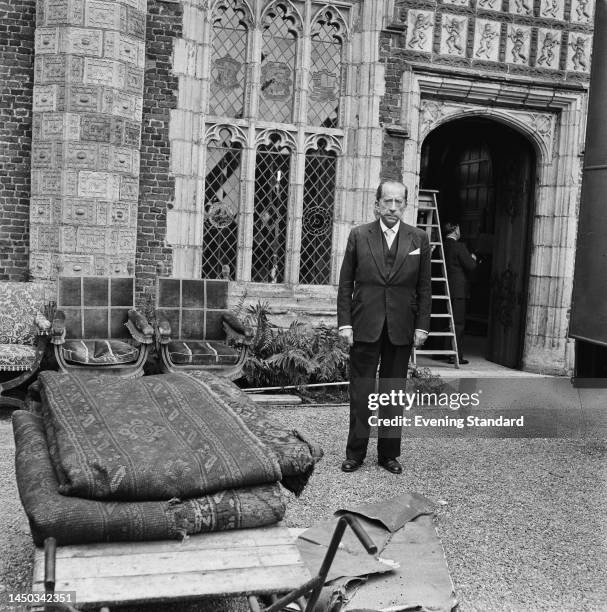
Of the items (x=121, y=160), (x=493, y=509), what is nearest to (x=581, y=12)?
(x=121, y=160)

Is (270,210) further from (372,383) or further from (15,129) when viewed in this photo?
(372,383)

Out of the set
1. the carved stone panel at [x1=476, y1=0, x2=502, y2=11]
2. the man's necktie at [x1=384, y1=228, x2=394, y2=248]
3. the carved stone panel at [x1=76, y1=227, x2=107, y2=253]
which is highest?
the carved stone panel at [x1=476, y1=0, x2=502, y2=11]

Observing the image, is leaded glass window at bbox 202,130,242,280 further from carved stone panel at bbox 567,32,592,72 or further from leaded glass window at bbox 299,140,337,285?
carved stone panel at bbox 567,32,592,72

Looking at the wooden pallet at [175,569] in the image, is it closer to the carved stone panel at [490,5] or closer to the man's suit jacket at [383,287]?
the man's suit jacket at [383,287]

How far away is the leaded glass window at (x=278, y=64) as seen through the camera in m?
10.3

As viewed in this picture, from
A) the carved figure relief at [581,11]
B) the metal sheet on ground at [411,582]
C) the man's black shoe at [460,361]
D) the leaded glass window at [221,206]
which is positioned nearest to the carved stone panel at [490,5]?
the carved figure relief at [581,11]

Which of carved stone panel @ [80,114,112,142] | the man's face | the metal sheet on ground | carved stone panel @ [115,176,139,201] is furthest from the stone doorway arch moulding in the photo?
the metal sheet on ground

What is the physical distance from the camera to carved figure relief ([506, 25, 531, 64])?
1098 cm

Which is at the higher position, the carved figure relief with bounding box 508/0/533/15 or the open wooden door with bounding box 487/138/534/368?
the carved figure relief with bounding box 508/0/533/15

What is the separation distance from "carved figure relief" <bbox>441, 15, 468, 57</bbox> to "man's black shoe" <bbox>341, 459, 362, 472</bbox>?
6359mm

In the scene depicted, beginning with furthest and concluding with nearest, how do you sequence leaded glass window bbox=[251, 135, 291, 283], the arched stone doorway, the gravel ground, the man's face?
the arched stone doorway → leaded glass window bbox=[251, 135, 291, 283] → the man's face → the gravel ground

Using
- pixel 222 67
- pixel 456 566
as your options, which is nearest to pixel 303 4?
pixel 222 67

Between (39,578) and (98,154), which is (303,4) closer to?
(98,154)

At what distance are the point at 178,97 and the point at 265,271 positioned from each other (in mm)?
2282
